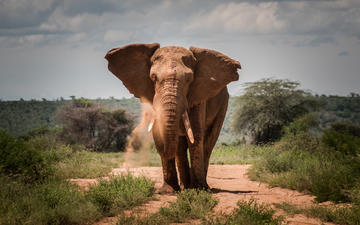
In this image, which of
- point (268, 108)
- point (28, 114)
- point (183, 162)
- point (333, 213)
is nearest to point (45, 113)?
point (28, 114)

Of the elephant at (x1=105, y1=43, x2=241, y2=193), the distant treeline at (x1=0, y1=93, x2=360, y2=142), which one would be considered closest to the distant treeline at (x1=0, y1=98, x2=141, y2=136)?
the distant treeline at (x1=0, y1=93, x2=360, y2=142)

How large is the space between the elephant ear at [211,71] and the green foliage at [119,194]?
208cm

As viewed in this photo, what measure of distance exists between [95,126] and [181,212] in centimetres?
2415

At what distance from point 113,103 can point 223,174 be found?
4889 centimetres

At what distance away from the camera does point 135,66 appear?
8.23 m

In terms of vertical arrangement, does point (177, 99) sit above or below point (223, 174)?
above

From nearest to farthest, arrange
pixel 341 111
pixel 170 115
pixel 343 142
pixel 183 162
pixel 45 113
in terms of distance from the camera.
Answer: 1. pixel 170 115
2. pixel 183 162
3. pixel 343 142
4. pixel 341 111
5. pixel 45 113

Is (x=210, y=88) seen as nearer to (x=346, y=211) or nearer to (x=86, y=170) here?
(x=346, y=211)

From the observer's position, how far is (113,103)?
60094 mm

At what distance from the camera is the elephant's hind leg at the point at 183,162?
8680 mm

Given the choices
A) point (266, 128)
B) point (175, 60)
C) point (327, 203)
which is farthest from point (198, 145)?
point (266, 128)

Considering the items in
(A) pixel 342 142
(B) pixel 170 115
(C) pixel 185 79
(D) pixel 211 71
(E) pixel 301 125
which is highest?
(D) pixel 211 71

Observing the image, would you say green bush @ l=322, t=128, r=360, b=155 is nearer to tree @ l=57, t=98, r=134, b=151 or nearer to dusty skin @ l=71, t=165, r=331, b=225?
dusty skin @ l=71, t=165, r=331, b=225

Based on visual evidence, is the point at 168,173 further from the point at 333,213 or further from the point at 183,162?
the point at 333,213
